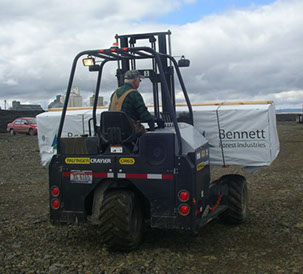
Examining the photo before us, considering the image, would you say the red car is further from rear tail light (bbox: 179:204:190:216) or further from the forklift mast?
rear tail light (bbox: 179:204:190:216)

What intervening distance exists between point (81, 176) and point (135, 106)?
1.20 meters

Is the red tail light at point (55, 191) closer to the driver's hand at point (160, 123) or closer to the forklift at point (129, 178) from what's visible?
the forklift at point (129, 178)

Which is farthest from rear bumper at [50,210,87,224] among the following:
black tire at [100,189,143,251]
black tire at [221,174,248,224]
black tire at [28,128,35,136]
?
black tire at [28,128,35,136]

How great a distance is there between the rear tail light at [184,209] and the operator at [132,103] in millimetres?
1159

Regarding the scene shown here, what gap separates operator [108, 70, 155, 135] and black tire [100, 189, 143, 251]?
0.97m

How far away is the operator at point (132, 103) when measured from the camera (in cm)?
555

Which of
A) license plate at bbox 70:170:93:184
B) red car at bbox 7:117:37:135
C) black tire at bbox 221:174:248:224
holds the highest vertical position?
red car at bbox 7:117:37:135

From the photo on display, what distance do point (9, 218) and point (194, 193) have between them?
3975 mm

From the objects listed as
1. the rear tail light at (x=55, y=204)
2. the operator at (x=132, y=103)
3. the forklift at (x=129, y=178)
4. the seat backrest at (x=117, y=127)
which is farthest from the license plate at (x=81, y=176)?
the operator at (x=132, y=103)

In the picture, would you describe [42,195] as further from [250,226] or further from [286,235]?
[286,235]

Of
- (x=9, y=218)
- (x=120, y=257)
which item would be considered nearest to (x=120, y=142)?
(x=120, y=257)

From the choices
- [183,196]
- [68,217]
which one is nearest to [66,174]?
[68,217]

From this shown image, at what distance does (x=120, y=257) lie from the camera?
520cm

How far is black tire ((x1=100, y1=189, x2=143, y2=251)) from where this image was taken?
509 cm
